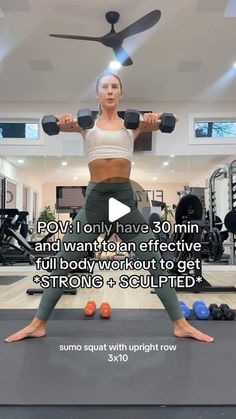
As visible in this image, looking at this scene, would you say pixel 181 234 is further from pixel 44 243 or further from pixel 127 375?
→ pixel 127 375

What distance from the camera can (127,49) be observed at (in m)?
4.22

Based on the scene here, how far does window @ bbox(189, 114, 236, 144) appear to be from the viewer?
5633 millimetres

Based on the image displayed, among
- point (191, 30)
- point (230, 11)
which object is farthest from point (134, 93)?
point (230, 11)

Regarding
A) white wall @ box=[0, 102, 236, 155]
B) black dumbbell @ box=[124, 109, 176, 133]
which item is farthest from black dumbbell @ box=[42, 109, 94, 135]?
white wall @ box=[0, 102, 236, 155]

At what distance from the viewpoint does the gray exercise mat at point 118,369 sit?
44.8 inches

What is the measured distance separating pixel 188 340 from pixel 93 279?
0.73m

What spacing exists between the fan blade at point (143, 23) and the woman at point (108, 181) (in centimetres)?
176

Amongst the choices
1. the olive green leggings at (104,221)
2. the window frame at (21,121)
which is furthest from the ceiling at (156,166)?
the olive green leggings at (104,221)

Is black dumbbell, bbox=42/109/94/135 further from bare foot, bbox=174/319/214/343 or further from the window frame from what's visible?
the window frame

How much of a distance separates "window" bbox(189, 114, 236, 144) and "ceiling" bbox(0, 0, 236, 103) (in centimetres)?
31

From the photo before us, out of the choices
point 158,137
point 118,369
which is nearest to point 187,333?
point 118,369

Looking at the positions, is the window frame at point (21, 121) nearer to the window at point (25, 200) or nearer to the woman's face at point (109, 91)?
the window at point (25, 200)

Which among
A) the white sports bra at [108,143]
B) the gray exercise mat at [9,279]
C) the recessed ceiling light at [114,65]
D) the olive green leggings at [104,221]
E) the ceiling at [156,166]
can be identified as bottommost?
the gray exercise mat at [9,279]

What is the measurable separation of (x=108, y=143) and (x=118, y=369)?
100cm
